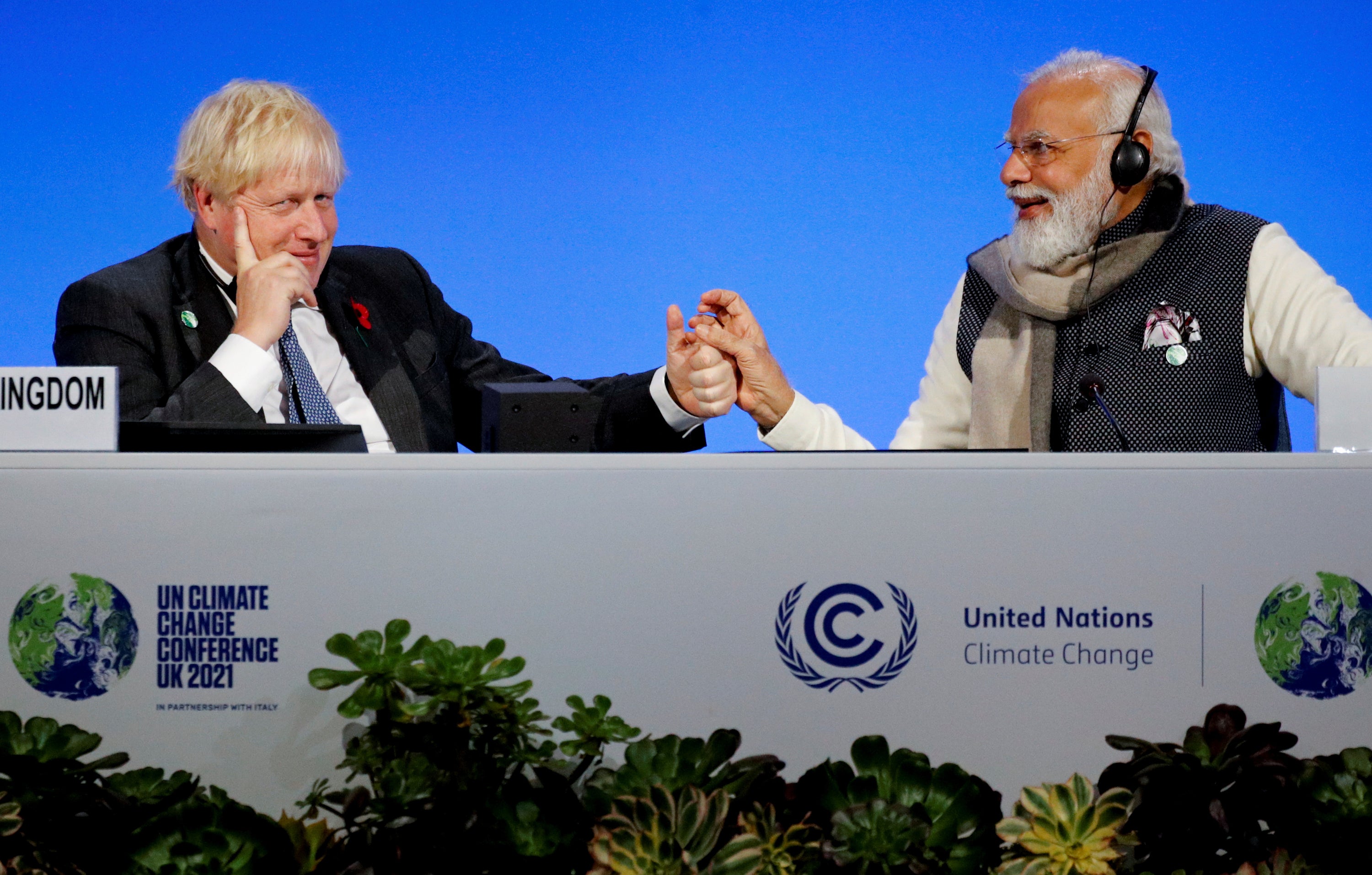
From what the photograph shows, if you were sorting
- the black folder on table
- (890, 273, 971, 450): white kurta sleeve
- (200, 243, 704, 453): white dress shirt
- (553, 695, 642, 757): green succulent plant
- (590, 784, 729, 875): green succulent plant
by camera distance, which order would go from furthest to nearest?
(890, 273, 971, 450): white kurta sleeve → (200, 243, 704, 453): white dress shirt → the black folder on table → (553, 695, 642, 757): green succulent plant → (590, 784, 729, 875): green succulent plant

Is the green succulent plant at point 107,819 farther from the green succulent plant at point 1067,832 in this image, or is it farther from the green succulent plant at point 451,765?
the green succulent plant at point 1067,832

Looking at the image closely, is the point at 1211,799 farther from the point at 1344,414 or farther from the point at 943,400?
the point at 943,400

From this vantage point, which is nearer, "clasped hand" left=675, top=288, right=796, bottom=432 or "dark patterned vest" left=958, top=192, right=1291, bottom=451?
"clasped hand" left=675, top=288, right=796, bottom=432

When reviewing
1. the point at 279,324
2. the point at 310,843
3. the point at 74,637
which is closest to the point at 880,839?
the point at 310,843

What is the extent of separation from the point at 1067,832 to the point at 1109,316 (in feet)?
5.20

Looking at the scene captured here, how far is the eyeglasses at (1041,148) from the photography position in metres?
2.27

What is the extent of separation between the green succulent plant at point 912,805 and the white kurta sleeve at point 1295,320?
1.49 meters

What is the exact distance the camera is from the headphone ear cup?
2174mm

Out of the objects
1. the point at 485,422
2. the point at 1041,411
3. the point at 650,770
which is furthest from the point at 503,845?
the point at 1041,411

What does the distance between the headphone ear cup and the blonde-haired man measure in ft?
2.60

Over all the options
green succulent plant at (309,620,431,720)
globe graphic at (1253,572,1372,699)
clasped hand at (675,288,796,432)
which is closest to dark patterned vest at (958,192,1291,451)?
clasped hand at (675,288,796,432)

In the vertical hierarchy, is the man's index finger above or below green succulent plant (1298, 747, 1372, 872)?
above

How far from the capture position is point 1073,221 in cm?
227

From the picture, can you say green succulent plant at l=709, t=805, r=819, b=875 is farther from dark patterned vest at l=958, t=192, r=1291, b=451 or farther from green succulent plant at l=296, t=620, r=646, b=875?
dark patterned vest at l=958, t=192, r=1291, b=451
